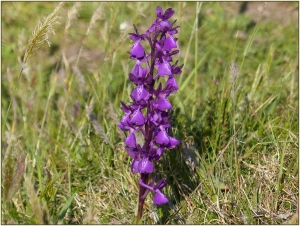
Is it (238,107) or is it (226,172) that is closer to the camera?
(226,172)

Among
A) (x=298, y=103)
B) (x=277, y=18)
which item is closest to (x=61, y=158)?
(x=298, y=103)

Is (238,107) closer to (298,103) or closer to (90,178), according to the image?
(298,103)

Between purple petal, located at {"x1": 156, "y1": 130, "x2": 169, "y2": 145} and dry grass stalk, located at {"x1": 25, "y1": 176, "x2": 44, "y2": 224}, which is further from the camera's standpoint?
purple petal, located at {"x1": 156, "y1": 130, "x2": 169, "y2": 145}

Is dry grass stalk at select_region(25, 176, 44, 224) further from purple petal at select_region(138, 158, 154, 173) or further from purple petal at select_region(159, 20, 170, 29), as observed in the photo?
purple petal at select_region(159, 20, 170, 29)

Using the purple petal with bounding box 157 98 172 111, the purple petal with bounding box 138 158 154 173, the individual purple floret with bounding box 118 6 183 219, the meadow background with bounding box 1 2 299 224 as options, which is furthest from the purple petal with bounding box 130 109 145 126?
the meadow background with bounding box 1 2 299 224

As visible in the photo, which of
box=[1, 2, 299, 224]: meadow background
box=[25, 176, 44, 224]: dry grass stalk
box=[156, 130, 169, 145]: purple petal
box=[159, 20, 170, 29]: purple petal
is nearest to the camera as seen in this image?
box=[25, 176, 44, 224]: dry grass stalk

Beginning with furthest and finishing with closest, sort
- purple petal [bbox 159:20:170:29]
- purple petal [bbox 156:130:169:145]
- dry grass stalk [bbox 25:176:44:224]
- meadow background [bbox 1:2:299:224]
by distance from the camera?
meadow background [bbox 1:2:299:224]
purple petal [bbox 156:130:169:145]
purple petal [bbox 159:20:170:29]
dry grass stalk [bbox 25:176:44:224]

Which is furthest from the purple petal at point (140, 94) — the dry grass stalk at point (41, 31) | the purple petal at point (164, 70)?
the dry grass stalk at point (41, 31)

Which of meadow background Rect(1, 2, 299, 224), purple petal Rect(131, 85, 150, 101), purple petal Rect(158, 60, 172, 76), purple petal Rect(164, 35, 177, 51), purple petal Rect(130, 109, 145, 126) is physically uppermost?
purple petal Rect(164, 35, 177, 51)
